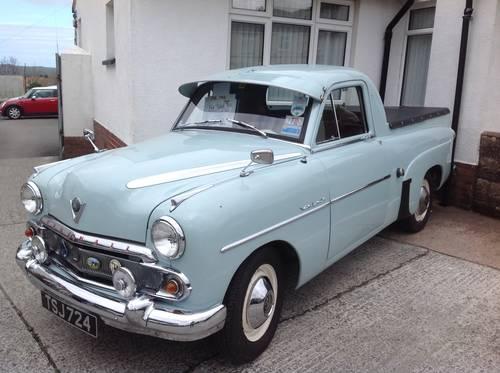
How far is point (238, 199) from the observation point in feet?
8.72

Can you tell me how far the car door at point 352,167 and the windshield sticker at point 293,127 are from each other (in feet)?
0.48

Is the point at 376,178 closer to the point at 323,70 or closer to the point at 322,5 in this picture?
the point at 323,70

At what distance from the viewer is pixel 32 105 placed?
20.2 metres

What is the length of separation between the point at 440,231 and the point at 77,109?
6862mm

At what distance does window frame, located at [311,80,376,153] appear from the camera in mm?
3512

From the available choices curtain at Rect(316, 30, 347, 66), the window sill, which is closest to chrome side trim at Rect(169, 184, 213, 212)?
the window sill

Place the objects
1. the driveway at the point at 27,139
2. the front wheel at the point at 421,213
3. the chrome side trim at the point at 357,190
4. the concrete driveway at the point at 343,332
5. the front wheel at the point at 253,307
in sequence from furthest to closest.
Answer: the driveway at the point at 27,139 < the front wheel at the point at 421,213 < the chrome side trim at the point at 357,190 < the concrete driveway at the point at 343,332 < the front wheel at the point at 253,307

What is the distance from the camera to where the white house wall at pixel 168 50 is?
19.7 feet

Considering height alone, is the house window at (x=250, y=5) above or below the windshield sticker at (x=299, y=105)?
above

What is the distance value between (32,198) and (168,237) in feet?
3.97

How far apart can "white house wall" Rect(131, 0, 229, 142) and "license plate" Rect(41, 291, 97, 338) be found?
3636 millimetres

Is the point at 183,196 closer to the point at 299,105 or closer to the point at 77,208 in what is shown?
the point at 77,208

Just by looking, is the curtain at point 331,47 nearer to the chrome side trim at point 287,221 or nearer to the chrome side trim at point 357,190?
the chrome side trim at point 357,190

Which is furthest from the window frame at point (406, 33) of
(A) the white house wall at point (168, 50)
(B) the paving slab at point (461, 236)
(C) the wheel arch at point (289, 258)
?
(C) the wheel arch at point (289, 258)
